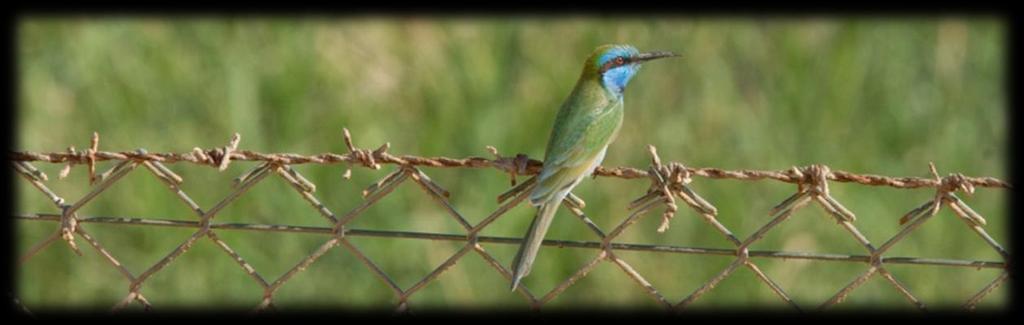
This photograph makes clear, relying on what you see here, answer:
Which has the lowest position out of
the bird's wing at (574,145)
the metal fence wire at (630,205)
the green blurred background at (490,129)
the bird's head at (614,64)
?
the metal fence wire at (630,205)

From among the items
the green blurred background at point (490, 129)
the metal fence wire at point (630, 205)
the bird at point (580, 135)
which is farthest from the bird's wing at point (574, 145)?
the green blurred background at point (490, 129)

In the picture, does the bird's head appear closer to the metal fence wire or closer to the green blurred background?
the metal fence wire

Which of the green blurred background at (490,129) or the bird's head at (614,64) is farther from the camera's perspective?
the green blurred background at (490,129)

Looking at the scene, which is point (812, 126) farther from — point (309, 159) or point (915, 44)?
point (309, 159)

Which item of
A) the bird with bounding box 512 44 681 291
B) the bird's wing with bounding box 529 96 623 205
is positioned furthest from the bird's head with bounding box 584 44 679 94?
the bird's wing with bounding box 529 96 623 205

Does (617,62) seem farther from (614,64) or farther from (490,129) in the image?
(490,129)

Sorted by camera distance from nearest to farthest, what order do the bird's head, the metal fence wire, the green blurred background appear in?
the metal fence wire, the bird's head, the green blurred background

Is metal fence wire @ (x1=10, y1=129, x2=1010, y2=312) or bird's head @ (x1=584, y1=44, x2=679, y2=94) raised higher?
bird's head @ (x1=584, y1=44, x2=679, y2=94)

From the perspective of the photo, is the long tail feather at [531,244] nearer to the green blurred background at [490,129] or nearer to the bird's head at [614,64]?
the bird's head at [614,64]

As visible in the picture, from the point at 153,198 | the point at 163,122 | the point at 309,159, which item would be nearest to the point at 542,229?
the point at 309,159
